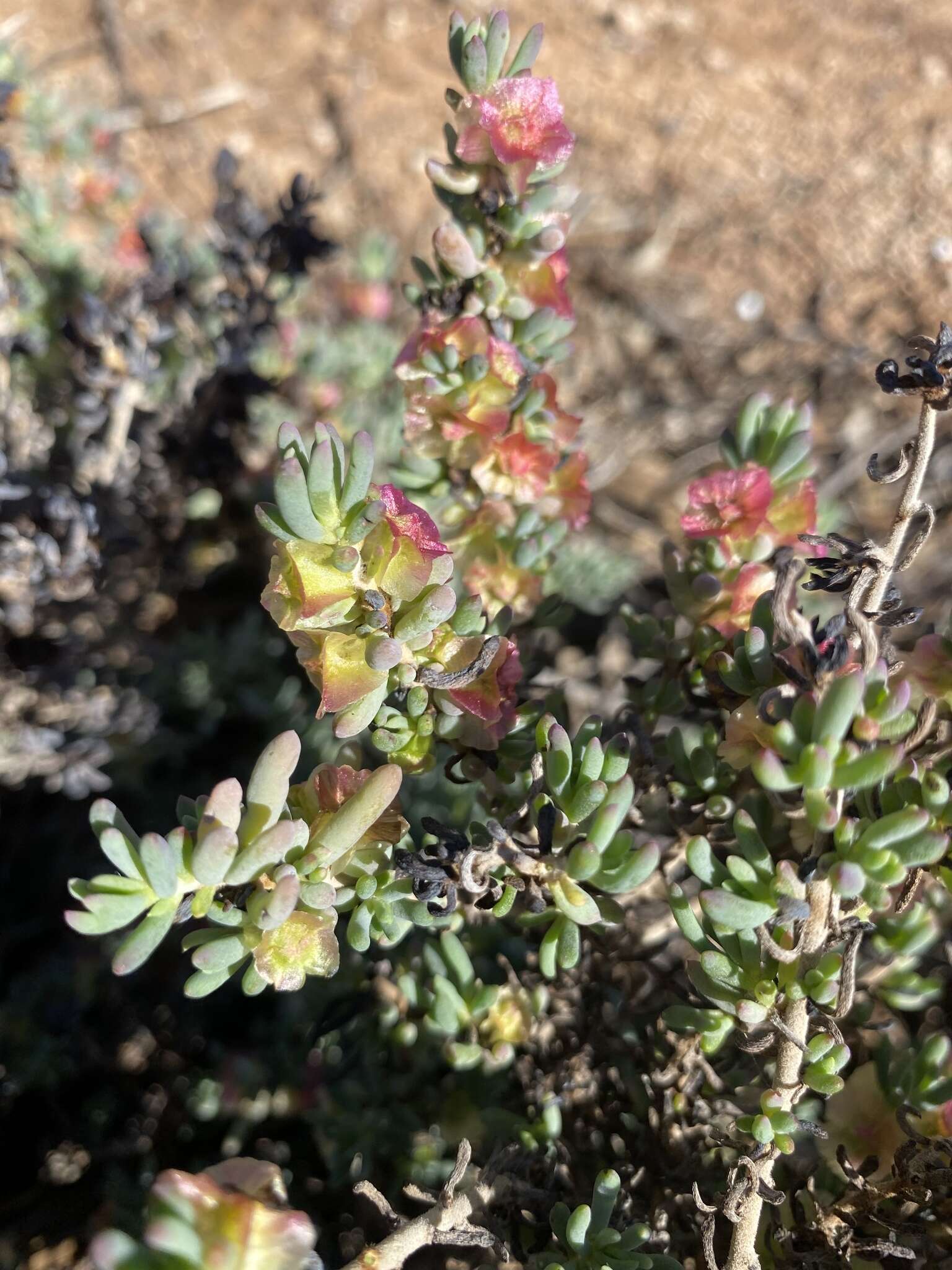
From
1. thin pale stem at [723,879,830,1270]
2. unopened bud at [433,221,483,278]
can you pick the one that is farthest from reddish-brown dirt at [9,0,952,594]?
thin pale stem at [723,879,830,1270]

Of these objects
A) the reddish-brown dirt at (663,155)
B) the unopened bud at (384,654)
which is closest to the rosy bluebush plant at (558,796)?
the unopened bud at (384,654)

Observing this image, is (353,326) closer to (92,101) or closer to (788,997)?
(92,101)

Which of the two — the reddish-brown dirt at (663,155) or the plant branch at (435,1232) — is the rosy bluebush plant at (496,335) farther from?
the reddish-brown dirt at (663,155)

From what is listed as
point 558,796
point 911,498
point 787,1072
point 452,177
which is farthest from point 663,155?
point 787,1072

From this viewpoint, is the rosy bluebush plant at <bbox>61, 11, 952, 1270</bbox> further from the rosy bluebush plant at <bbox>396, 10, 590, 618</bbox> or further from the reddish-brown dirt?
the reddish-brown dirt

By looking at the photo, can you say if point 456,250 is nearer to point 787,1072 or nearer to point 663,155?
point 787,1072

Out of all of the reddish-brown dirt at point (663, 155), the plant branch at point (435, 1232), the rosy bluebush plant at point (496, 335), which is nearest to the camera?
the plant branch at point (435, 1232)
